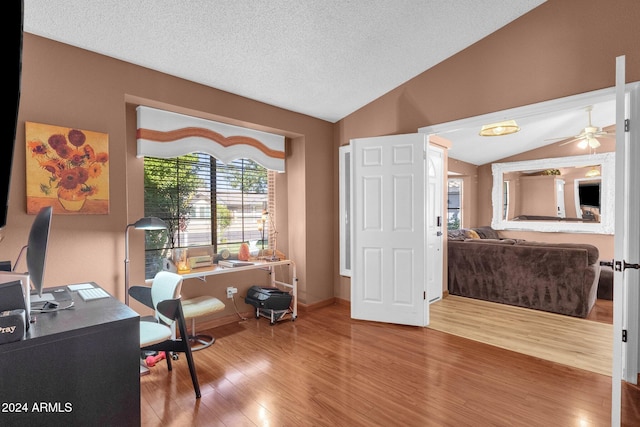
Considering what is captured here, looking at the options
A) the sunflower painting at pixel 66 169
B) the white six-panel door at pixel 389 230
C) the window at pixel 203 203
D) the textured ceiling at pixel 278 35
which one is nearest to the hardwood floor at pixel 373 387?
the white six-panel door at pixel 389 230

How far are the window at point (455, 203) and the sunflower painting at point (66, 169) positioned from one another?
693 centimetres

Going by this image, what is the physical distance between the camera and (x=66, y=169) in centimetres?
240

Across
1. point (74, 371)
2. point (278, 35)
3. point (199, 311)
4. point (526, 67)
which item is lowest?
point (199, 311)

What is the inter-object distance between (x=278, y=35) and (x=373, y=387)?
9.36 feet

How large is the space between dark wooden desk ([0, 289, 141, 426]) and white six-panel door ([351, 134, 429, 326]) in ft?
8.78

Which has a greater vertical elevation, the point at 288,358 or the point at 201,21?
the point at 201,21

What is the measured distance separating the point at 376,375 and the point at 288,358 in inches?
31.2

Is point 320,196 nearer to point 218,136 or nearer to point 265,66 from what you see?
point 218,136

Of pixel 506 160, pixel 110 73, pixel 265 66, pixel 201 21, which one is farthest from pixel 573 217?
pixel 110 73

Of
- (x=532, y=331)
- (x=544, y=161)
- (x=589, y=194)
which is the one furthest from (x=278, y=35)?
(x=589, y=194)

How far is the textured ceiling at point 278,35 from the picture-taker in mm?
2227

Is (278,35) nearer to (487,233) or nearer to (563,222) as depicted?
(487,233)

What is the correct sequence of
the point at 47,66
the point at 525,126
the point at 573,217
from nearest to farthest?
the point at 47,66, the point at 525,126, the point at 573,217

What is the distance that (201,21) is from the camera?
7.70ft
